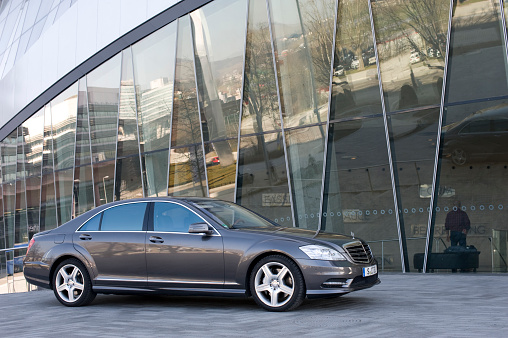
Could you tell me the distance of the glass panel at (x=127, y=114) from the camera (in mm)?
18797

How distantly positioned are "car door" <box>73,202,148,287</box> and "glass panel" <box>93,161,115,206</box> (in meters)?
11.4

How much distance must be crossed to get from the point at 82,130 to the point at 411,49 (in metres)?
12.2

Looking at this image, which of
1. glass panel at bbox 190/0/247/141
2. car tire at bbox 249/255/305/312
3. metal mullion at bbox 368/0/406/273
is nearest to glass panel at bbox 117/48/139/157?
glass panel at bbox 190/0/247/141

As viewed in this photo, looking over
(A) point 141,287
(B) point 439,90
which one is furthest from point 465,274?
(A) point 141,287

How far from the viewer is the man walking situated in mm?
12211

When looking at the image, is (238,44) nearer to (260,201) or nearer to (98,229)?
(260,201)

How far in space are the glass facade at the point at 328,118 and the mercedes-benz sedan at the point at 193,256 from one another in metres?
5.49

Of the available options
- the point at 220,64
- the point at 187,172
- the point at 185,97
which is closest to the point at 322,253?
the point at 220,64

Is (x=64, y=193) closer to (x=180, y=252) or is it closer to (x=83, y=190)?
(x=83, y=190)

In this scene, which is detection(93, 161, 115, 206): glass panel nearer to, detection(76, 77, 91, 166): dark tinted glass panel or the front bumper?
detection(76, 77, 91, 166): dark tinted glass panel

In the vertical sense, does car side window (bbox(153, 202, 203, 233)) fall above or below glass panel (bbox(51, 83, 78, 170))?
below

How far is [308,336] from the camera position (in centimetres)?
535

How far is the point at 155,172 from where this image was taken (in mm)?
18094

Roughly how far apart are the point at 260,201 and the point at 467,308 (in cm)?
880
